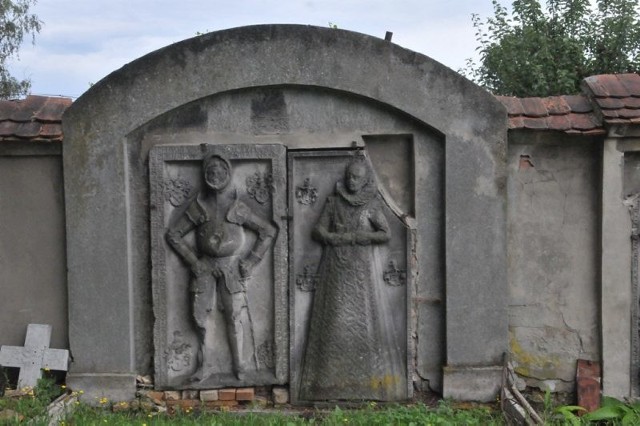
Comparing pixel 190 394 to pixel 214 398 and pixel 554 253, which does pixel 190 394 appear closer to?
pixel 214 398

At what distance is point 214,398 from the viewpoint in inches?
231

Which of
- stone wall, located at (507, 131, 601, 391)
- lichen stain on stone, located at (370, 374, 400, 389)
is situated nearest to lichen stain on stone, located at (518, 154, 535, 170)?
stone wall, located at (507, 131, 601, 391)

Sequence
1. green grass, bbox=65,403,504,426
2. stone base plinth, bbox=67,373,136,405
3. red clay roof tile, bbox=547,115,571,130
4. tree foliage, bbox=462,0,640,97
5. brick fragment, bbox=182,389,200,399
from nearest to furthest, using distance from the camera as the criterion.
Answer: green grass, bbox=65,403,504,426
red clay roof tile, bbox=547,115,571,130
stone base plinth, bbox=67,373,136,405
brick fragment, bbox=182,389,200,399
tree foliage, bbox=462,0,640,97

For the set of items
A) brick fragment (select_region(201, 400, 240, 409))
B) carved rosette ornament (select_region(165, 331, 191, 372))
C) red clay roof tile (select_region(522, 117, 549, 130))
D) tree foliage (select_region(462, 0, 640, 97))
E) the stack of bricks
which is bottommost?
brick fragment (select_region(201, 400, 240, 409))

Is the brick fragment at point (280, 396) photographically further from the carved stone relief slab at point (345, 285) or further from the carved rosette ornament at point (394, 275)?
the carved rosette ornament at point (394, 275)

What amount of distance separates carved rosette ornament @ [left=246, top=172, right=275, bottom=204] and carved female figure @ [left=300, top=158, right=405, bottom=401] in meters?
0.53

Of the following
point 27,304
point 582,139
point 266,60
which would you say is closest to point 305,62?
point 266,60

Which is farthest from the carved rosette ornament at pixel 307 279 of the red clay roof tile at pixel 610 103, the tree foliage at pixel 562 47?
the tree foliage at pixel 562 47

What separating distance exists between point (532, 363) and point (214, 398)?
113 inches

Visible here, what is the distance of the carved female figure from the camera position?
575 cm

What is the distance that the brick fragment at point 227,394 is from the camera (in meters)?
5.85

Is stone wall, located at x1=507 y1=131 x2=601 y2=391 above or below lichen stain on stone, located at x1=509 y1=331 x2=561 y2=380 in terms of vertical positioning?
above

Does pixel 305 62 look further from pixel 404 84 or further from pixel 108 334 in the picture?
pixel 108 334

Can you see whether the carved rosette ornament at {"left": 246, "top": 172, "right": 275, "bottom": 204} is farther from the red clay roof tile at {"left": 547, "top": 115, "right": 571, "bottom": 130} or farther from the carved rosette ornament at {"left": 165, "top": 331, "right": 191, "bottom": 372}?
the red clay roof tile at {"left": 547, "top": 115, "right": 571, "bottom": 130}
